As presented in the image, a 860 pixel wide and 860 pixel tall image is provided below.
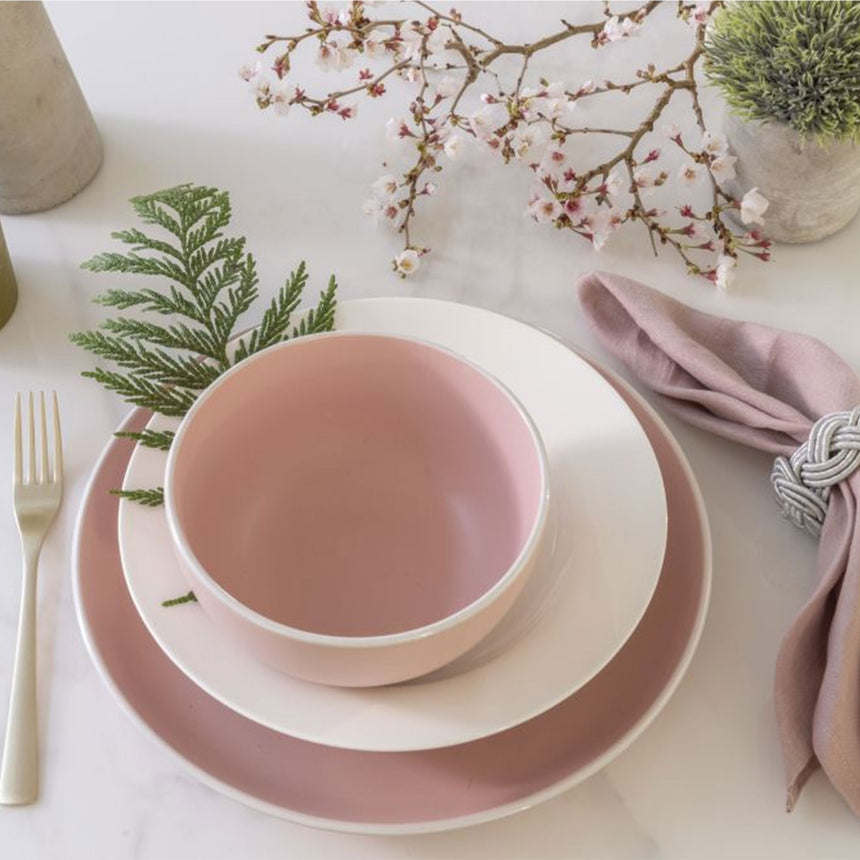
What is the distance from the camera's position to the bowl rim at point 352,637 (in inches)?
20.3

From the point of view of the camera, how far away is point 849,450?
662 millimetres

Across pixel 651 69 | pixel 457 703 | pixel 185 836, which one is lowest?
pixel 185 836

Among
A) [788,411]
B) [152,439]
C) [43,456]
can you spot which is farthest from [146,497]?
[788,411]

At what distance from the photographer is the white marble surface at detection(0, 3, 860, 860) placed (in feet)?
1.99

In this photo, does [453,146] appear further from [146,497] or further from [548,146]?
[146,497]

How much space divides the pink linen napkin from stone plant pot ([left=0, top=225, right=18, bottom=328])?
1.37 ft

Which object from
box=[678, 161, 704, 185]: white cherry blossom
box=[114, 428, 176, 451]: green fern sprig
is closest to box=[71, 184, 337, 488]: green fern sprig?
box=[114, 428, 176, 451]: green fern sprig

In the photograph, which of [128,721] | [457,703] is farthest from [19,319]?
[457,703]

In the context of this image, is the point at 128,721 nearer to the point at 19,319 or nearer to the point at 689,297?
the point at 19,319

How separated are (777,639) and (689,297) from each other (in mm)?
291

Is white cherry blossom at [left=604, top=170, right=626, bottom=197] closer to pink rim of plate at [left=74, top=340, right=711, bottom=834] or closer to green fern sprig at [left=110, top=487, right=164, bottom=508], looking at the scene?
pink rim of plate at [left=74, top=340, right=711, bottom=834]

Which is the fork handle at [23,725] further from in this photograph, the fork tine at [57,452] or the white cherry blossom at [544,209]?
the white cherry blossom at [544,209]

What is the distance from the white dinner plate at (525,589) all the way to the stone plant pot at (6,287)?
231 mm

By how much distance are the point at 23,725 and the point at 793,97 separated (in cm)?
63
